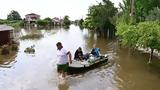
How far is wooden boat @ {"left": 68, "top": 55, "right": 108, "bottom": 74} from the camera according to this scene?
19.4m

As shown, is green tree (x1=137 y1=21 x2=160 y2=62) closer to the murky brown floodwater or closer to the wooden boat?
the murky brown floodwater

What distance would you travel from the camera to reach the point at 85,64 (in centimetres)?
2031

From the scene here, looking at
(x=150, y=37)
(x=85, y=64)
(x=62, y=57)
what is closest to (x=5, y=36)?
(x=85, y=64)

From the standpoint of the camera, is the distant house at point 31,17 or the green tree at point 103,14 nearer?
the green tree at point 103,14

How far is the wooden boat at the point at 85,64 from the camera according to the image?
1938 cm

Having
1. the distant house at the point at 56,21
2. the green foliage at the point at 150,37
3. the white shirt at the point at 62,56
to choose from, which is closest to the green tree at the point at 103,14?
the green foliage at the point at 150,37

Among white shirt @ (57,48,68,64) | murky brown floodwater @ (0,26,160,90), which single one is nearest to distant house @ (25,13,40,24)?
murky brown floodwater @ (0,26,160,90)

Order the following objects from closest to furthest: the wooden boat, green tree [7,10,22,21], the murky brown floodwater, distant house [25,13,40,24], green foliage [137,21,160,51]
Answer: the murky brown floodwater → the wooden boat → green foliage [137,21,160,51] → distant house [25,13,40,24] → green tree [7,10,22,21]

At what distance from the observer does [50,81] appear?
17.7m

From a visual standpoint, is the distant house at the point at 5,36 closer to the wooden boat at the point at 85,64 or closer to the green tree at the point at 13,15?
the wooden boat at the point at 85,64

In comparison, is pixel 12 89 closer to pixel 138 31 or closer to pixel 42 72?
pixel 42 72

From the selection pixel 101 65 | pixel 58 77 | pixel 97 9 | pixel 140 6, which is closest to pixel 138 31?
pixel 101 65

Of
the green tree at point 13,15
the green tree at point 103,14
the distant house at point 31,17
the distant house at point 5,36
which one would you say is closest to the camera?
the distant house at point 5,36

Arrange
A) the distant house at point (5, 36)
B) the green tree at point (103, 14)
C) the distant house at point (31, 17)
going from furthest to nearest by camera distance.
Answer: the distant house at point (31, 17)
the green tree at point (103, 14)
the distant house at point (5, 36)
